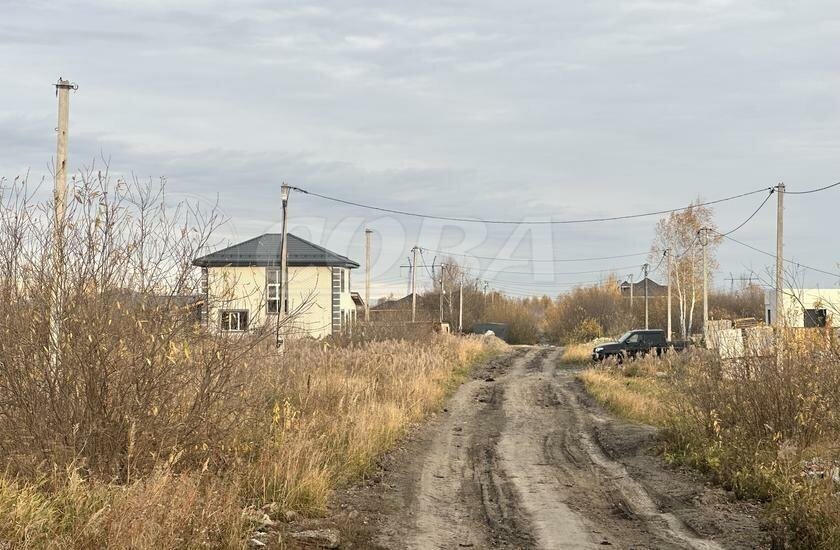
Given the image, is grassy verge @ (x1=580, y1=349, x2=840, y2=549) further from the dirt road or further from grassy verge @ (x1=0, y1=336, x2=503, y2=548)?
grassy verge @ (x1=0, y1=336, x2=503, y2=548)

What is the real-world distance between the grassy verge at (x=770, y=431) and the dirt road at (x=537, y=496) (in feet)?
1.20

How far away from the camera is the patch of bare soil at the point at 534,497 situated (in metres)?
8.28

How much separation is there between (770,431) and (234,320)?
7318 mm

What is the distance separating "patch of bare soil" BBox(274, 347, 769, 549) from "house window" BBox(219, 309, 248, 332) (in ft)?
7.66

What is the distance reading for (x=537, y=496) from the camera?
10.3 meters

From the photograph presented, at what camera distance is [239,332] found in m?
9.76

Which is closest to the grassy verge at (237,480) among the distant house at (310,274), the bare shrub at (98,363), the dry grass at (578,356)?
the bare shrub at (98,363)

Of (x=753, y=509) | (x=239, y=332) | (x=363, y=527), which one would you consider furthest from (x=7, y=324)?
(x=753, y=509)

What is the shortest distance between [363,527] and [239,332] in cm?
274

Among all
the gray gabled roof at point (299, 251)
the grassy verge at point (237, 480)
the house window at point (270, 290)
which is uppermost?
the gray gabled roof at point (299, 251)

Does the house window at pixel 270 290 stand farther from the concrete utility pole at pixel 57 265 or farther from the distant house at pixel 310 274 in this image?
the concrete utility pole at pixel 57 265

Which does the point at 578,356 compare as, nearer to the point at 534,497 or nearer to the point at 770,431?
the point at 770,431

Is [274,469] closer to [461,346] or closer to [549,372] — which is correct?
[549,372]

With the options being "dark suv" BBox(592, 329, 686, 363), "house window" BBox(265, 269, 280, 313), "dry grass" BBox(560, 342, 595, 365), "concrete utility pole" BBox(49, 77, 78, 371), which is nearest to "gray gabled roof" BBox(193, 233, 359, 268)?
"house window" BBox(265, 269, 280, 313)
